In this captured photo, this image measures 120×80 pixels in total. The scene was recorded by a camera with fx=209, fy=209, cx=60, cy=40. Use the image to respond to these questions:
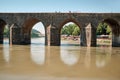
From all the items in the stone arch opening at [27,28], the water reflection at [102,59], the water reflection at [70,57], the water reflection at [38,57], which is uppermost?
the stone arch opening at [27,28]

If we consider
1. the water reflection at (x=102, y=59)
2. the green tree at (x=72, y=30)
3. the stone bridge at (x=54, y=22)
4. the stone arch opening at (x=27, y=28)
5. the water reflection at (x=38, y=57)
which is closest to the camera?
the water reflection at (x=102, y=59)

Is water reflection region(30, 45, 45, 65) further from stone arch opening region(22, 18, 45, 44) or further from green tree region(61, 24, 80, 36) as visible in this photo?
green tree region(61, 24, 80, 36)

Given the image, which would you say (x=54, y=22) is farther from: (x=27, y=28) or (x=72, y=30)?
(x=72, y=30)

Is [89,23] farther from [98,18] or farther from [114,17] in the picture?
[114,17]

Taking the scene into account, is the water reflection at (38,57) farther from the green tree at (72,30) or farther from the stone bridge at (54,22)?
the green tree at (72,30)

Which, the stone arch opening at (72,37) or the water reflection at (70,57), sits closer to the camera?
the water reflection at (70,57)

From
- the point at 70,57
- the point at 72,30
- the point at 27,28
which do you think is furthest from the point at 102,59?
the point at 72,30

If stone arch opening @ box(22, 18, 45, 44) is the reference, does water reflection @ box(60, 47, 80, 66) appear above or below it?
below

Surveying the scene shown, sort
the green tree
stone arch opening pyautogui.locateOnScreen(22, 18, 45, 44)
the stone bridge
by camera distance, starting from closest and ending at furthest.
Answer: the stone bridge, stone arch opening pyautogui.locateOnScreen(22, 18, 45, 44), the green tree

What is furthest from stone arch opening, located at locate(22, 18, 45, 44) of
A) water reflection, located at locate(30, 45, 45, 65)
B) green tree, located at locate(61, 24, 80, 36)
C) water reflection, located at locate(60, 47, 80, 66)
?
green tree, located at locate(61, 24, 80, 36)

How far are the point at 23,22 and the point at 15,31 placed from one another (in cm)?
161

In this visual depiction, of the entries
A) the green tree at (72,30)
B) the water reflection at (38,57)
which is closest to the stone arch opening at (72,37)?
the green tree at (72,30)

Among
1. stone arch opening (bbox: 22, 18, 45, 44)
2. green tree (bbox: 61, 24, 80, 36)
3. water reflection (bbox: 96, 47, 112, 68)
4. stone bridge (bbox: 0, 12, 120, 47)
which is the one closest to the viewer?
water reflection (bbox: 96, 47, 112, 68)

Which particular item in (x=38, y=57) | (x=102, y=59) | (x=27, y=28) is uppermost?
(x=27, y=28)
